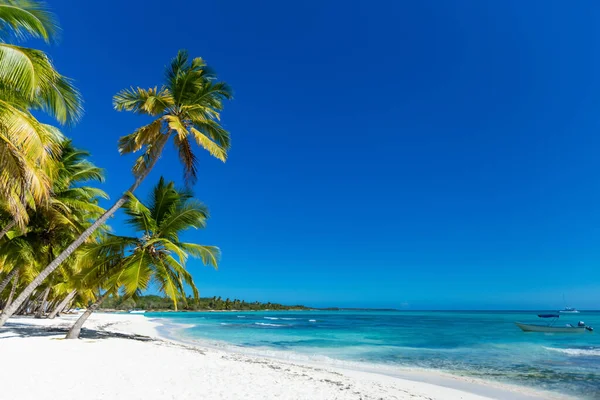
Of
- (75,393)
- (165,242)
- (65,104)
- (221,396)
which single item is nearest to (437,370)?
(221,396)

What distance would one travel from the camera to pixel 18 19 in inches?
214

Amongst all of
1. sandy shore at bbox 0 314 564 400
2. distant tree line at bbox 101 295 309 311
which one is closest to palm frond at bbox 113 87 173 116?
sandy shore at bbox 0 314 564 400

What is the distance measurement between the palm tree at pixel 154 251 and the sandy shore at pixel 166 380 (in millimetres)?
1857

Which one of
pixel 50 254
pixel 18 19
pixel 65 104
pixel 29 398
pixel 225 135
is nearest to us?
pixel 29 398

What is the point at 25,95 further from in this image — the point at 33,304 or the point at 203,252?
the point at 33,304

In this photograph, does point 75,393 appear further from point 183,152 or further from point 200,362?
point 183,152

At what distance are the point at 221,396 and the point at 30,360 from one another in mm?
4337

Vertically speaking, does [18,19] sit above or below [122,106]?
below

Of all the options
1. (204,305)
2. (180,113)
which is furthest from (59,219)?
(204,305)

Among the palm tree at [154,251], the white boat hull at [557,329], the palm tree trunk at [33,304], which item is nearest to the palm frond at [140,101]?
the palm tree at [154,251]

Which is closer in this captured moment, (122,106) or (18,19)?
(18,19)

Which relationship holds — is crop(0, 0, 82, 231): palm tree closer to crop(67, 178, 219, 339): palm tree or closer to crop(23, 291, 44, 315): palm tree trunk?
crop(67, 178, 219, 339): palm tree

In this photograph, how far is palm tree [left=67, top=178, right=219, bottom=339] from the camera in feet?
34.5

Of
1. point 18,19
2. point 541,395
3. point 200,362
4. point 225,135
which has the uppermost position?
point 225,135
